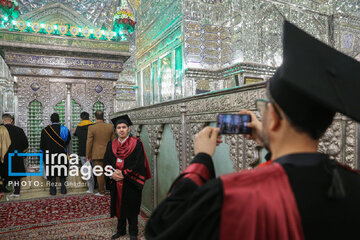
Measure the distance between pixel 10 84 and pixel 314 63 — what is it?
39.3 feet

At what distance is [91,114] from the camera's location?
276 inches

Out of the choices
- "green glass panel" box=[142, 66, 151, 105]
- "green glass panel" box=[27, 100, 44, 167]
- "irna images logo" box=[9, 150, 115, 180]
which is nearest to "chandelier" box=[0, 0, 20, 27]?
"green glass panel" box=[27, 100, 44, 167]

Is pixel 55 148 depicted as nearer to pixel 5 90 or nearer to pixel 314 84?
pixel 314 84

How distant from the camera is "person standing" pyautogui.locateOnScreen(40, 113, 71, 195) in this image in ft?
17.4

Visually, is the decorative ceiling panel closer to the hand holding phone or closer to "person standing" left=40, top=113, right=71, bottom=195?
"person standing" left=40, top=113, right=71, bottom=195

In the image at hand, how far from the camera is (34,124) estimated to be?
652cm

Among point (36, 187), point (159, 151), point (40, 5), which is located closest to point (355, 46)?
point (159, 151)

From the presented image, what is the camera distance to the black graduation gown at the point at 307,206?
653 mm

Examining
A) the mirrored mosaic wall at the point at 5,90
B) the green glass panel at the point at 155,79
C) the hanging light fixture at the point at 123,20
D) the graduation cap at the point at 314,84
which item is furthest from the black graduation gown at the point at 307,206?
the mirrored mosaic wall at the point at 5,90

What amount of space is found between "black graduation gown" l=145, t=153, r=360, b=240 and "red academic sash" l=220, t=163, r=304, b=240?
0.7 inches

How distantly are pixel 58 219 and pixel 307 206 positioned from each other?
4104mm

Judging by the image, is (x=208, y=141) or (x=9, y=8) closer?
(x=208, y=141)

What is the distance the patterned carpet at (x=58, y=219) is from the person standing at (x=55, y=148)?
1.73ft

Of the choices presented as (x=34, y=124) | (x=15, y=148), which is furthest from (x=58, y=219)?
(x=34, y=124)
